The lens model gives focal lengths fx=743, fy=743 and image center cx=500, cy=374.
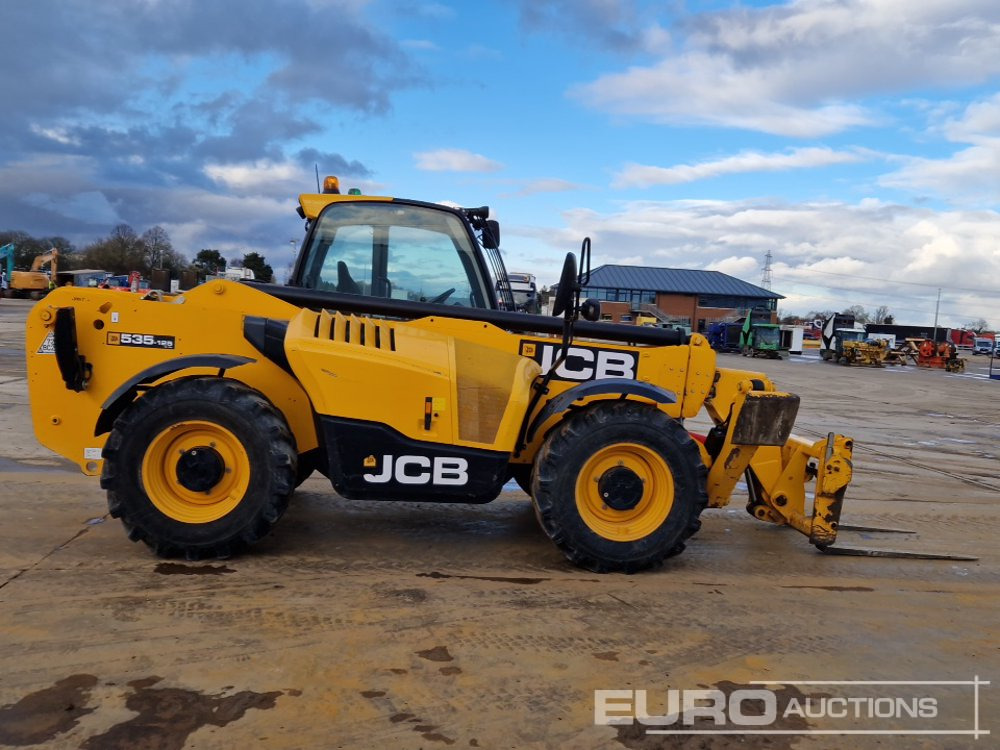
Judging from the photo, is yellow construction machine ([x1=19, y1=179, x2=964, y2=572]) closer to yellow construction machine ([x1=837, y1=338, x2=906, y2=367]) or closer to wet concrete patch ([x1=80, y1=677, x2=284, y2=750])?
wet concrete patch ([x1=80, y1=677, x2=284, y2=750])

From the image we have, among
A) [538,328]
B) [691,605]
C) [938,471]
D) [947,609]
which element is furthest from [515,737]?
[938,471]

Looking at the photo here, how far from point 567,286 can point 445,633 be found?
72.8 inches

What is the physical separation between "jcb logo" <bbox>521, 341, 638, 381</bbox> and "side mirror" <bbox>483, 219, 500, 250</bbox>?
93 centimetres

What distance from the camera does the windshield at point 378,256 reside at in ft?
16.1

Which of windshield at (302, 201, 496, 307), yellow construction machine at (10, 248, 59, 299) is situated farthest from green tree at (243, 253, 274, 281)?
yellow construction machine at (10, 248, 59, 299)

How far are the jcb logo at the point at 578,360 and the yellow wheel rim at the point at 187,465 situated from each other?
71.2 inches

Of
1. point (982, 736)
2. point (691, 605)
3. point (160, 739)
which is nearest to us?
point (160, 739)

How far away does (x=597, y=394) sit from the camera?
4293mm

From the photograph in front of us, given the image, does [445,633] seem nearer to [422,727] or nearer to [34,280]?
[422,727]

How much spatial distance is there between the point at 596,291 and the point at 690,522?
73062 millimetres

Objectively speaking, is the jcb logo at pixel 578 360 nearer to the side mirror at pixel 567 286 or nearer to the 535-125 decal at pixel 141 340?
the side mirror at pixel 567 286

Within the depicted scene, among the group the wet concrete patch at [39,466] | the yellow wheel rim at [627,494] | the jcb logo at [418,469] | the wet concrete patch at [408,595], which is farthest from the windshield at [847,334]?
the wet concrete patch at [408,595]

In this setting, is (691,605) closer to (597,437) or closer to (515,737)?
(597,437)

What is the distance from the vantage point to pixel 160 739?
8.36 ft
